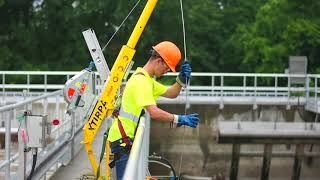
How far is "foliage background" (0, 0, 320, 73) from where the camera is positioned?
30984mm

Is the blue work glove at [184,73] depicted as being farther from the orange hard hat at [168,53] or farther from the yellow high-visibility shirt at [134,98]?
the yellow high-visibility shirt at [134,98]

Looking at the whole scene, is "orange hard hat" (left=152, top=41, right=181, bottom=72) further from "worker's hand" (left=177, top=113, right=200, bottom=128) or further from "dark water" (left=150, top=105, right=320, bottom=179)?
"dark water" (left=150, top=105, right=320, bottom=179)

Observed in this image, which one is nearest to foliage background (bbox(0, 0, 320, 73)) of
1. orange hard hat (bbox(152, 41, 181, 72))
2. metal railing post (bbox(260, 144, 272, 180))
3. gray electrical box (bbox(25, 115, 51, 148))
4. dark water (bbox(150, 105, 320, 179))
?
dark water (bbox(150, 105, 320, 179))

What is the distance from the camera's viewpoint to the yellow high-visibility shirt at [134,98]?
4.51 metres

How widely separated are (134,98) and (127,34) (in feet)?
83.7

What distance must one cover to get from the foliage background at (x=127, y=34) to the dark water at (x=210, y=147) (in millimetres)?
12472

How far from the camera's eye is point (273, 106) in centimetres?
1800

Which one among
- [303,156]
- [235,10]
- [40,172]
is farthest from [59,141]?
[235,10]

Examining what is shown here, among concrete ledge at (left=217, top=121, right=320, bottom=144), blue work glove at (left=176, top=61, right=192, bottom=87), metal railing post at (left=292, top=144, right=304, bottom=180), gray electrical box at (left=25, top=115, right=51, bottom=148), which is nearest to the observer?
blue work glove at (left=176, top=61, right=192, bottom=87)

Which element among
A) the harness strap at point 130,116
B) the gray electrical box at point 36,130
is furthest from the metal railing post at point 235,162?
the harness strap at point 130,116

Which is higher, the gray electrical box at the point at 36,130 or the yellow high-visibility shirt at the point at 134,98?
the yellow high-visibility shirt at the point at 134,98

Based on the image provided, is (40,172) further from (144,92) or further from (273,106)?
(273,106)

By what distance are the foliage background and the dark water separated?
1247cm

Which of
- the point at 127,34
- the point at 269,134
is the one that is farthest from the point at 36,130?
the point at 127,34
